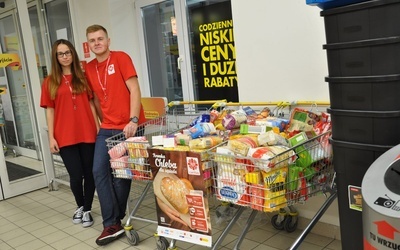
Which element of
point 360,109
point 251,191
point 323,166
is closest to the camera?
point 360,109

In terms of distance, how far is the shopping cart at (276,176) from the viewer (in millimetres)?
1835

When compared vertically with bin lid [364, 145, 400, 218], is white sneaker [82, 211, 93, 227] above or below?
below

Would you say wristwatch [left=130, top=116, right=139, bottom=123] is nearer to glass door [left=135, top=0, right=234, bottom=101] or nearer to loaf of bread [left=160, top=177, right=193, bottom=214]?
loaf of bread [left=160, top=177, right=193, bottom=214]

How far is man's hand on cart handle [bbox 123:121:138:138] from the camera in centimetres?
283

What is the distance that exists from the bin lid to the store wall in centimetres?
141

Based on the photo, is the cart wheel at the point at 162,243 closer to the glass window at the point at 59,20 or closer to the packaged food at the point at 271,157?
the packaged food at the point at 271,157

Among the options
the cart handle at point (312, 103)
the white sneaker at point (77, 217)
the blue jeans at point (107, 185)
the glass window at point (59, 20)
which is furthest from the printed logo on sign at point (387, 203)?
the glass window at point (59, 20)

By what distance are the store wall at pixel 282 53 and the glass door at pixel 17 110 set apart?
275 cm

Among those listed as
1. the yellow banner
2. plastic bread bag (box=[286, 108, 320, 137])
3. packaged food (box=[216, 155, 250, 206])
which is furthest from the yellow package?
the yellow banner

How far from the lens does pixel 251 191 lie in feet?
6.22

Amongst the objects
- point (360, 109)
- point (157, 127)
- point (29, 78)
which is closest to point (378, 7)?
point (360, 109)

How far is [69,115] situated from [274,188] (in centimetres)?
218

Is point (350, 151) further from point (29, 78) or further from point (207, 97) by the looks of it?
point (29, 78)

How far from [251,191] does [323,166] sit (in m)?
0.45
